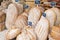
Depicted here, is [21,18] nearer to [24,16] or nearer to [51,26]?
[24,16]

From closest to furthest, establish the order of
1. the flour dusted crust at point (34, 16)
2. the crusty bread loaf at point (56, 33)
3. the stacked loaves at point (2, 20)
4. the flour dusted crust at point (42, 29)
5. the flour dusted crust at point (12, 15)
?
the crusty bread loaf at point (56, 33) → the flour dusted crust at point (42, 29) → the flour dusted crust at point (34, 16) → the flour dusted crust at point (12, 15) → the stacked loaves at point (2, 20)

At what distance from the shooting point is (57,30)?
1309mm

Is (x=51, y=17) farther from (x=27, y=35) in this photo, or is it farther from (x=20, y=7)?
(x=20, y=7)

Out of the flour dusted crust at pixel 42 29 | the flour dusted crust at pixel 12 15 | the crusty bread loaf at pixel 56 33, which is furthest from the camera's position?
the flour dusted crust at pixel 12 15

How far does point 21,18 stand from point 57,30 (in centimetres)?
52

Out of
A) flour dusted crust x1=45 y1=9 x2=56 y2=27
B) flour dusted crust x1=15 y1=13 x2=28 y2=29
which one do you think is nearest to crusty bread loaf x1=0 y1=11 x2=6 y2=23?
flour dusted crust x1=15 y1=13 x2=28 y2=29

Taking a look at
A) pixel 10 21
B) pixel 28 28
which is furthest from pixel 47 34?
pixel 10 21

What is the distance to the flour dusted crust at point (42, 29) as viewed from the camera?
1.41m

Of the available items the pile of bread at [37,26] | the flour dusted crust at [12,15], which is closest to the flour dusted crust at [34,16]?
the pile of bread at [37,26]

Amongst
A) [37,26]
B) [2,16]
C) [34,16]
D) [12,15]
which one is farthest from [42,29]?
[2,16]

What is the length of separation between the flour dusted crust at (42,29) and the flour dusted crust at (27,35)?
53 mm

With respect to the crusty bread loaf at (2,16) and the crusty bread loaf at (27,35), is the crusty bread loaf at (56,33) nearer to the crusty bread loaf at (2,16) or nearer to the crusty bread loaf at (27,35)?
the crusty bread loaf at (27,35)

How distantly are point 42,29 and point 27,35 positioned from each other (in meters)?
0.16

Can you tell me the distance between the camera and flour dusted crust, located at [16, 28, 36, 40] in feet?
4.54
